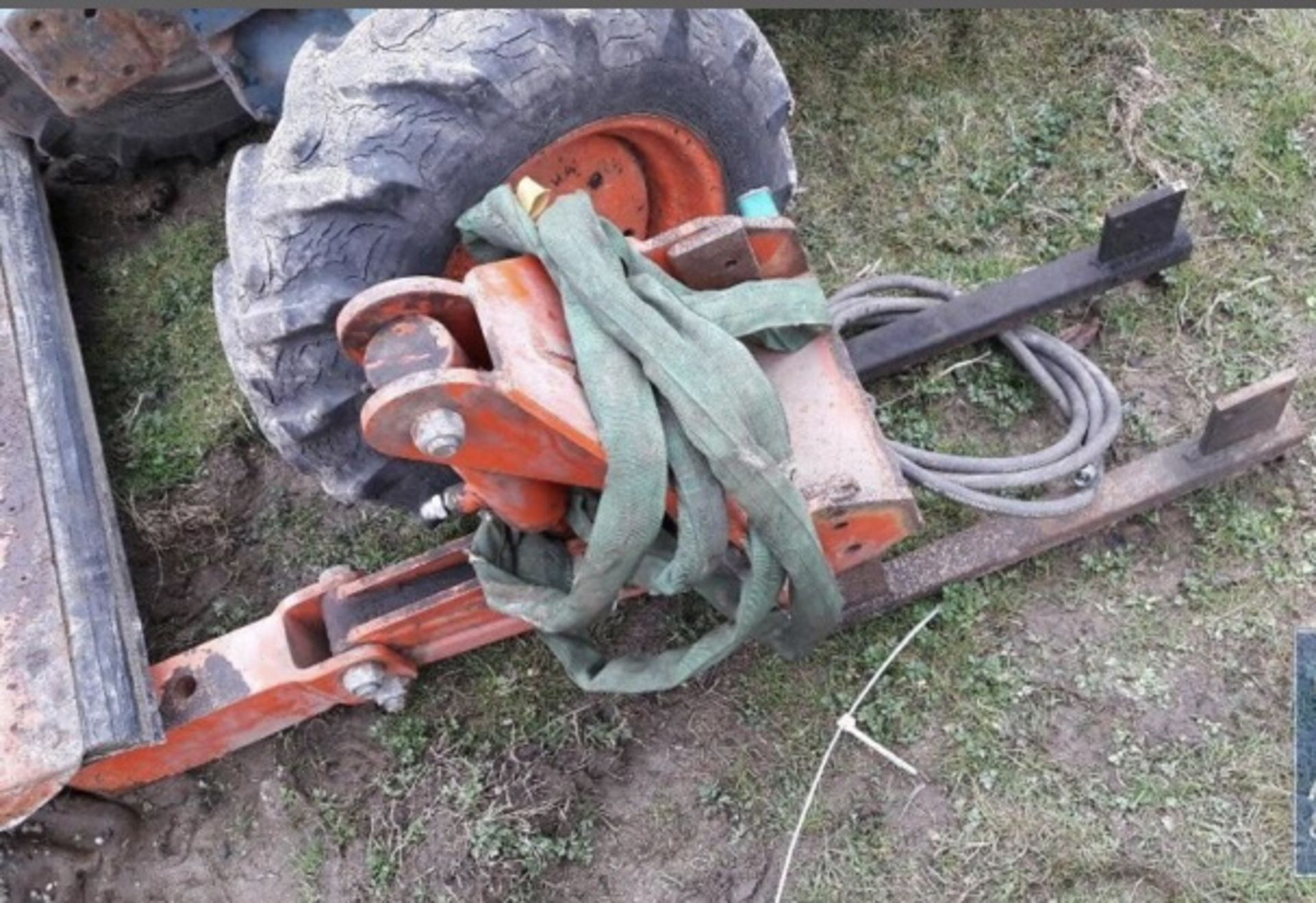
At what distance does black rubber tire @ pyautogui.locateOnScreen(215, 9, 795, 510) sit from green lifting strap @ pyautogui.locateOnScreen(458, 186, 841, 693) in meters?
0.14

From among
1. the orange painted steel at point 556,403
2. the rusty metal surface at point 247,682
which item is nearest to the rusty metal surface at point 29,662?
the rusty metal surface at point 247,682

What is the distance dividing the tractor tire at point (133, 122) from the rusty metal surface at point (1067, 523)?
202cm

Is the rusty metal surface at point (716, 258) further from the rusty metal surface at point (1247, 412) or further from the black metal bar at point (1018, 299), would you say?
the rusty metal surface at point (1247, 412)

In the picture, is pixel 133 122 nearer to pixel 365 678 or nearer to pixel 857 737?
pixel 365 678

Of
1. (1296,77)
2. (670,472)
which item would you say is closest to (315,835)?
(670,472)

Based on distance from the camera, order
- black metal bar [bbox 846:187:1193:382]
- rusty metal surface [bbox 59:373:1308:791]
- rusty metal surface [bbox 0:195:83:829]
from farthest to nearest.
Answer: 1. black metal bar [bbox 846:187:1193:382]
2. rusty metal surface [bbox 59:373:1308:791]
3. rusty metal surface [bbox 0:195:83:829]

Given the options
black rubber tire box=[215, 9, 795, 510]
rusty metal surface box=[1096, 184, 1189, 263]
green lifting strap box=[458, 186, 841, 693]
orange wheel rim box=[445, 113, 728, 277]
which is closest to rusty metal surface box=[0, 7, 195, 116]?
black rubber tire box=[215, 9, 795, 510]

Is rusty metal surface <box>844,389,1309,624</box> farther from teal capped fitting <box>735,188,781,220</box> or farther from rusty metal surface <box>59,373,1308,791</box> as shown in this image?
teal capped fitting <box>735,188,781,220</box>

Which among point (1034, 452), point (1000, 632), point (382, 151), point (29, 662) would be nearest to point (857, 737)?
point (1000, 632)

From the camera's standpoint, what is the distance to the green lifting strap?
214cm

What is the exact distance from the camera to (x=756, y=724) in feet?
9.56

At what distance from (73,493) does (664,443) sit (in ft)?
4.54

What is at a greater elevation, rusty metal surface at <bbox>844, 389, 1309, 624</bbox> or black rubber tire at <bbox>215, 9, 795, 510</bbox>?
black rubber tire at <bbox>215, 9, 795, 510</bbox>

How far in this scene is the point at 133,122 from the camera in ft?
11.7
